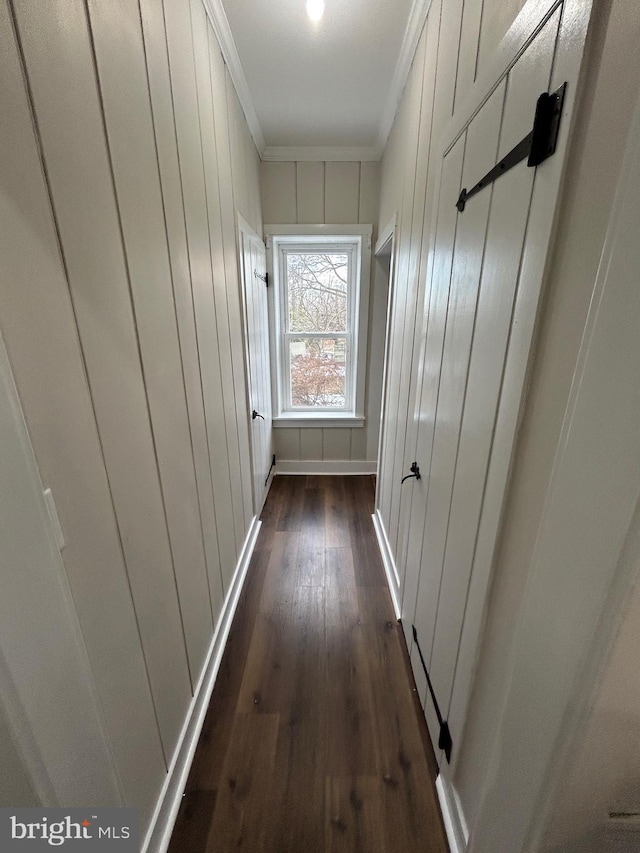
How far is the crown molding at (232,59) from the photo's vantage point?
4.56 feet

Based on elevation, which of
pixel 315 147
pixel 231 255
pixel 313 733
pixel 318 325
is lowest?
pixel 313 733

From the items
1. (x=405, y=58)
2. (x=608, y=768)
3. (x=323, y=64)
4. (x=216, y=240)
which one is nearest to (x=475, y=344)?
(x=608, y=768)

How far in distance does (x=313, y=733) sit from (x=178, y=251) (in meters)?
1.86

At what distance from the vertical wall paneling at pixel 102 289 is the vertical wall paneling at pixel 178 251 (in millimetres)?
303

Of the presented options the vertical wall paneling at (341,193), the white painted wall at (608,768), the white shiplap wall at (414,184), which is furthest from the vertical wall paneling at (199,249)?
the vertical wall paneling at (341,193)

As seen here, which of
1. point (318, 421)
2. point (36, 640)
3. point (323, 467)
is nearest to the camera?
point (36, 640)

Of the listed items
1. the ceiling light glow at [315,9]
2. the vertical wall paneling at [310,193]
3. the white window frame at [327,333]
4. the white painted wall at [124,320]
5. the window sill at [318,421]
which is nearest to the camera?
the white painted wall at [124,320]

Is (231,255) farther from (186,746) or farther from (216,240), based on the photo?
(186,746)

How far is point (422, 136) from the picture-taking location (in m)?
1.46

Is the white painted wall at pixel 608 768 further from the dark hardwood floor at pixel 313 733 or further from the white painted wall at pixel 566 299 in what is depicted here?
the dark hardwood floor at pixel 313 733

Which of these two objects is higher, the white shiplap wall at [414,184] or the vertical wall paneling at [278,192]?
the vertical wall paneling at [278,192]

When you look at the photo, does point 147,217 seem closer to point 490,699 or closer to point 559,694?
point 559,694

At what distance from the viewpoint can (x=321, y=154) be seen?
2.54 metres

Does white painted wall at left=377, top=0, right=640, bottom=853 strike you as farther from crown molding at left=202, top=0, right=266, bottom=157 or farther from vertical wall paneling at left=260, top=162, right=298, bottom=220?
vertical wall paneling at left=260, top=162, right=298, bottom=220
